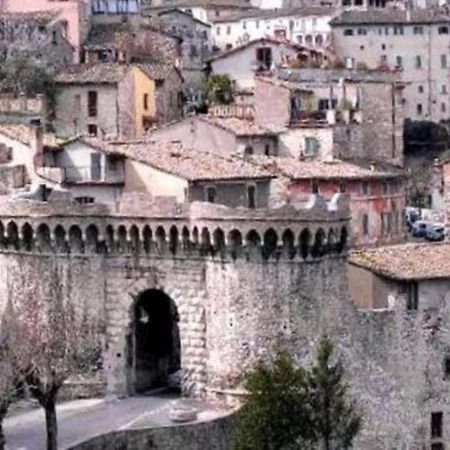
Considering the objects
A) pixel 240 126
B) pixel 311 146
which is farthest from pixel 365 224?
pixel 240 126

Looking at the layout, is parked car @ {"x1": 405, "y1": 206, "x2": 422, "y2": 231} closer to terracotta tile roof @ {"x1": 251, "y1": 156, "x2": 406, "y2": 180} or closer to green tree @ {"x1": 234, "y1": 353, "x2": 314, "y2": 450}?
terracotta tile roof @ {"x1": 251, "y1": 156, "x2": 406, "y2": 180}

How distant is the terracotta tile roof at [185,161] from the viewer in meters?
55.0

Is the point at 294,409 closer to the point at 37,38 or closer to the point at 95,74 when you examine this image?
the point at 95,74

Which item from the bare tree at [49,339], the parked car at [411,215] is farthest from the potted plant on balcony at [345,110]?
the bare tree at [49,339]

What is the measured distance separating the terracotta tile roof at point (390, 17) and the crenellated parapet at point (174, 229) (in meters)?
52.9

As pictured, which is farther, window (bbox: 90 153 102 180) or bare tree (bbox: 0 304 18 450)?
window (bbox: 90 153 102 180)

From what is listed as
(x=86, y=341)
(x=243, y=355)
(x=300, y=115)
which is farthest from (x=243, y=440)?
(x=300, y=115)

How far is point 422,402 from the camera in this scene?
48.6 meters

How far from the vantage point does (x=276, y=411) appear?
144ft

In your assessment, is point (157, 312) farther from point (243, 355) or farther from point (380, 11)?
point (380, 11)

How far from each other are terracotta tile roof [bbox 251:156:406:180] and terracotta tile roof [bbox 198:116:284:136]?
5.26ft

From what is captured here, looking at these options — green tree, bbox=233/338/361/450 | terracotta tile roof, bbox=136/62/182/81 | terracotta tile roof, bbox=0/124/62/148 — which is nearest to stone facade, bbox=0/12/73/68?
terracotta tile roof, bbox=136/62/182/81

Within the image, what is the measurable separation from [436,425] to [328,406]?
5318mm

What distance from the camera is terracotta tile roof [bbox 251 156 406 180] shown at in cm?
6197
